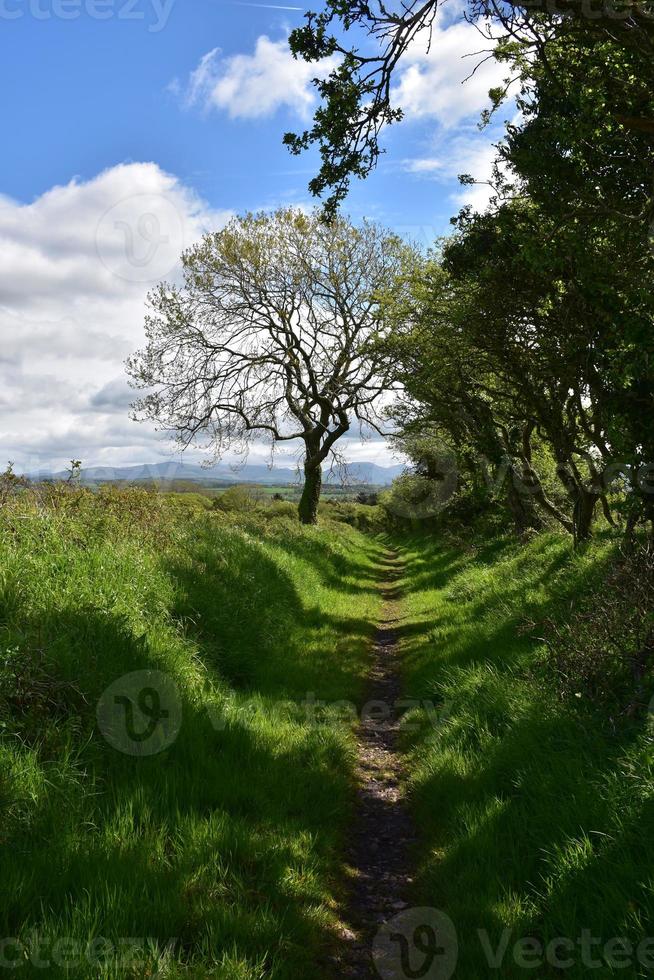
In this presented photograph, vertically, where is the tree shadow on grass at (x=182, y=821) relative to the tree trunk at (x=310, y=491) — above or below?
below

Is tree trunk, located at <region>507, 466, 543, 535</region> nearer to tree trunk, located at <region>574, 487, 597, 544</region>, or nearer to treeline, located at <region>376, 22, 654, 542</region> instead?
treeline, located at <region>376, 22, 654, 542</region>

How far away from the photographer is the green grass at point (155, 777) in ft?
10.6

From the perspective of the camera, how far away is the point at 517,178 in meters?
10.2

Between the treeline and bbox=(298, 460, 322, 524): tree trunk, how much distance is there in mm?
10750

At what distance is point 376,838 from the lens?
16.7 feet

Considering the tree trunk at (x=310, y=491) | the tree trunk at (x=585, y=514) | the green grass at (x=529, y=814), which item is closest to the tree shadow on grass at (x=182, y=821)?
the green grass at (x=529, y=814)

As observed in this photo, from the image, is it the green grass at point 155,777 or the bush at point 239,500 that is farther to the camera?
the bush at point 239,500

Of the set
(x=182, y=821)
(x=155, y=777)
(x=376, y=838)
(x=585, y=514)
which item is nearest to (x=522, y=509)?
(x=585, y=514)

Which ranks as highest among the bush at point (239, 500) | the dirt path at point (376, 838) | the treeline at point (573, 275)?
the treeline at point (573, 275)

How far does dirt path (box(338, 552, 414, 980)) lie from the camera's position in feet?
12.7

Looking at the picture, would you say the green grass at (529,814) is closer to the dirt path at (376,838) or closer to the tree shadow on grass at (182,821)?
the dirt path at (376,838)

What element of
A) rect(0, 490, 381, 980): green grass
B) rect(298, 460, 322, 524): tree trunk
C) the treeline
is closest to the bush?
rect(298, 460, 322, 524): tree trunk

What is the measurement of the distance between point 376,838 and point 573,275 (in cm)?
787

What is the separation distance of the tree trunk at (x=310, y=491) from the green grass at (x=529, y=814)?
18.9 m
